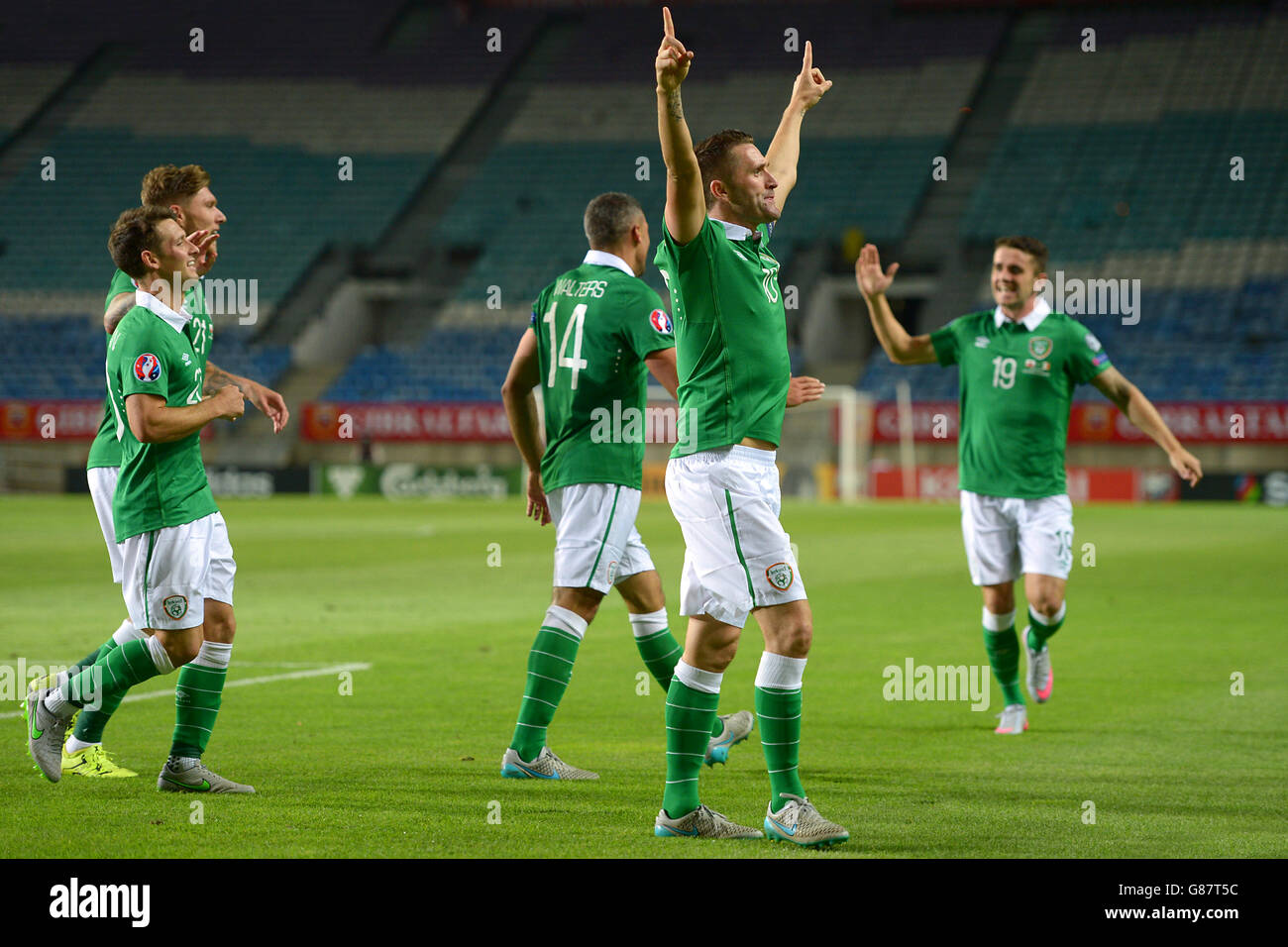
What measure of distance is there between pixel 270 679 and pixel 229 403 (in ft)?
12.6

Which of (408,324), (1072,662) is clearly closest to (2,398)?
(408,324)

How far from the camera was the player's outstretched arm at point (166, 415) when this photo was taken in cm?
559

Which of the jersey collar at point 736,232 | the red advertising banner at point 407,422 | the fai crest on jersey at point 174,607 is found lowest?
the fai crest on jersey at point 174,607

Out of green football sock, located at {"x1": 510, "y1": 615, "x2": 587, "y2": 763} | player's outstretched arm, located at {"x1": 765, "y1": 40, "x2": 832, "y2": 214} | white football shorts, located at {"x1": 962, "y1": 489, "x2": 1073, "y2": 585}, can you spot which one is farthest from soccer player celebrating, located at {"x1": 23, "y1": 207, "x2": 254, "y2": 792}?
white football shorts, located at {"x1": 962, "y1": 489, "x2": 1073, "y2": 585}

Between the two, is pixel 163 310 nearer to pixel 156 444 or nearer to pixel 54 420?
pixel 156 444

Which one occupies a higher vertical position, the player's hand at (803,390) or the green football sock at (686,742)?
the player's hand at (803,390)

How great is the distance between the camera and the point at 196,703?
5.99 m

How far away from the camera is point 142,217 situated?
5.95 metres

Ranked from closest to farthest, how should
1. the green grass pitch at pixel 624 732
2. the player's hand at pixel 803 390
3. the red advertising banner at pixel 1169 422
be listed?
the green grass pitch at pixel 624 732 → the player's hand at pixel 803 390 → the red advertising banner at pixel 1169 422

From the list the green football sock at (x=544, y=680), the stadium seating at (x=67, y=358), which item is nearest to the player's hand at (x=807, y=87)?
the green football sock at (x=544, y=680)

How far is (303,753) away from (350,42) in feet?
154

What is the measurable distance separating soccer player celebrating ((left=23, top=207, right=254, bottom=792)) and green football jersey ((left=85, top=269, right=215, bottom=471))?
0.09 metres

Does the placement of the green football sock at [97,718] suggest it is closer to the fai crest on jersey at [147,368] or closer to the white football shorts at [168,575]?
the white football shorts at [168,575]

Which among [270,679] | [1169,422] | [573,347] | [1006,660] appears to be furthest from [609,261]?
[1169,422]
